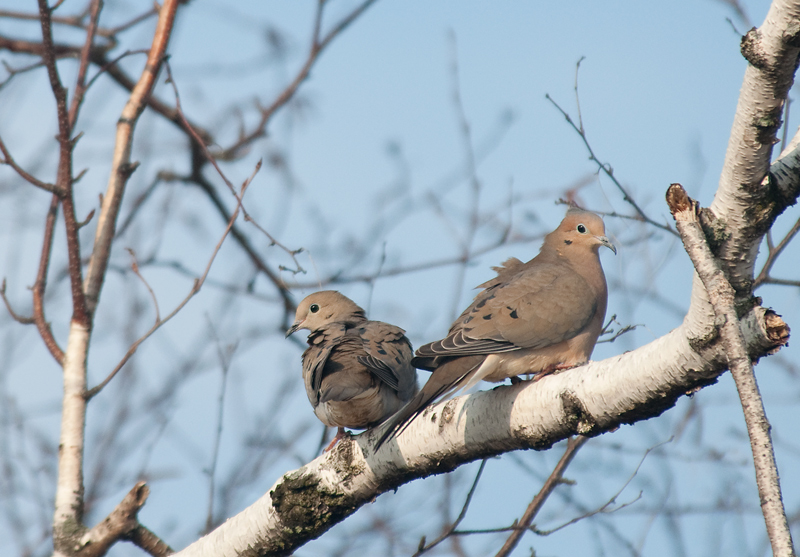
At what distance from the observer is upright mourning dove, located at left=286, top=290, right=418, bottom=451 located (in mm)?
3193

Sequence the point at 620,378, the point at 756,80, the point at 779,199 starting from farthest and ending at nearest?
the point at 620,378 < the point at 779,199 < the point at 756,80

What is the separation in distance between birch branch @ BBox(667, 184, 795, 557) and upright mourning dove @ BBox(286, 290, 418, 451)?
1.64 metres

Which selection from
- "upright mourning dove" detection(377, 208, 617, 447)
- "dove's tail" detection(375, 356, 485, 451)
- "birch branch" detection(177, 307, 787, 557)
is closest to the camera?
"birch branch" detection(177, 307, 787, 557)

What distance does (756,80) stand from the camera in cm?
174

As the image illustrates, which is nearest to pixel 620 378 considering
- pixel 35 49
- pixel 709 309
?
pixel 709 309

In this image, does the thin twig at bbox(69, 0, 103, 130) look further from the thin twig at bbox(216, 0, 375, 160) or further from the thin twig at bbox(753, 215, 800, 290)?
the thin twig at bbox(753, 215, 800, 290)

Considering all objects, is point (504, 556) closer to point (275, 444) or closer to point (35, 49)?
point (275, 444)

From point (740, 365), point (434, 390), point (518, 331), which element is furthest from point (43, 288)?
point (740, 365)

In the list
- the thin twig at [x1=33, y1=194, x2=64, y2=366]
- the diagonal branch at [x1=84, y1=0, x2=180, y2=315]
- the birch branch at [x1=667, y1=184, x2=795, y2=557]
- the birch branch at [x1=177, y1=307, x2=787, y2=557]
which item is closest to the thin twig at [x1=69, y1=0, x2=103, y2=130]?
the diagonal branch at [x1=84, y1=0, x2=180, y2=315]

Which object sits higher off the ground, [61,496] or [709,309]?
[61,496]

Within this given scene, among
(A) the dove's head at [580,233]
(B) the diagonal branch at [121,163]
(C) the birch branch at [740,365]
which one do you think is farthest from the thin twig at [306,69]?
(C) the birch branch at [740,365]

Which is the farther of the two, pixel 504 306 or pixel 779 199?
pixel 504 306

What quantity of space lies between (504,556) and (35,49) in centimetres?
451

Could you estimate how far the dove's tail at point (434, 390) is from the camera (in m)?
2.51
